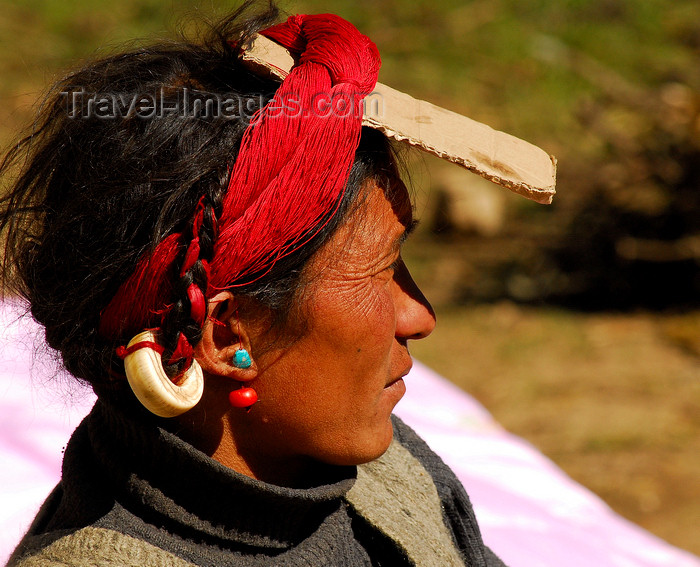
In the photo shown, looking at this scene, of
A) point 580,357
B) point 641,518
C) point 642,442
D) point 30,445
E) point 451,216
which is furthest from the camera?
point 451,216

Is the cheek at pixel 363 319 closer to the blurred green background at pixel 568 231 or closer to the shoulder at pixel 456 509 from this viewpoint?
the shoulder at pixel 456 509

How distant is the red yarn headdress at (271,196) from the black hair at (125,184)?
2 centimetres

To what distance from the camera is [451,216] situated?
6.72 m

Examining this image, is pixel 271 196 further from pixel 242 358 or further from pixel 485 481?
pixel 485 481

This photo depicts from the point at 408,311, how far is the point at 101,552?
2.38 ft

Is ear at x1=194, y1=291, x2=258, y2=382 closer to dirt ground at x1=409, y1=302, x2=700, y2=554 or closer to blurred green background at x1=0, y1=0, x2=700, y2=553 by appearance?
blurred green background at x1=0, y1=0, x2=700, y2=553

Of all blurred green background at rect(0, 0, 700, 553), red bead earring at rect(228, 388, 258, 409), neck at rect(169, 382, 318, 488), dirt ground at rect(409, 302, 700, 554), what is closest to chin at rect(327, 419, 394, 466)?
neck at rect(169, 382, 318, 488)

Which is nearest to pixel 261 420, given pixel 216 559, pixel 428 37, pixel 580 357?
pixel 216 559

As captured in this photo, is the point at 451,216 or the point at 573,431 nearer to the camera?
the point at 573,431

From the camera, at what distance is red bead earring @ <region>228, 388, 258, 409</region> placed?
62.0 inches

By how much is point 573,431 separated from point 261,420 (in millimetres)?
3218

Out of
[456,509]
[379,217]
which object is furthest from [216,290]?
[456,509]

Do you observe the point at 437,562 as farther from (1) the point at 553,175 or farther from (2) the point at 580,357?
(2) the point at 580,357

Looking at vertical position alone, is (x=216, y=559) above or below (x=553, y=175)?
below
